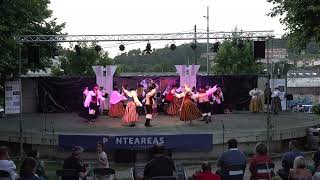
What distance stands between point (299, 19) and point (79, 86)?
1345 centimetres

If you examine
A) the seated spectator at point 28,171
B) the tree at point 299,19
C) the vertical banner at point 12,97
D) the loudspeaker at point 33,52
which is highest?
the tree at point 299,19

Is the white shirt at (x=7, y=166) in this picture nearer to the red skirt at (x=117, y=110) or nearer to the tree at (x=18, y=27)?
the tree at (x=18, y=27)

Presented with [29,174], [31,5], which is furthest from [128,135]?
[29,174]

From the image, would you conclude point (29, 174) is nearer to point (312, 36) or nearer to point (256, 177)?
point (256, 177)

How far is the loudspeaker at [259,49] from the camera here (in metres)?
21.2

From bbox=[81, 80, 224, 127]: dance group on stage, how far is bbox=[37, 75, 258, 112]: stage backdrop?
0.95 metres

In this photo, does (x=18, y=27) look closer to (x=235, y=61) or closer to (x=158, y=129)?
(x=158, y=129)

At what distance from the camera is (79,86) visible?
29.7 metres

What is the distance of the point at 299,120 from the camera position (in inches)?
954

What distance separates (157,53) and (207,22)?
3844cm

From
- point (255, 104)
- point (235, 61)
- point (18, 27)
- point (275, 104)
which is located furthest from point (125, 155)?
point (235, 61)

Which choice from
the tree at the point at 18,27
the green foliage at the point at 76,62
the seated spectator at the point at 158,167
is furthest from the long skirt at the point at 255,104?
the green foliage at the point at 76,62

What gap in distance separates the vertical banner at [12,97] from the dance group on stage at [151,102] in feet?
9.31

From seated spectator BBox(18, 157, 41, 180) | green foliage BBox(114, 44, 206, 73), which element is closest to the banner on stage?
seated spectator BBox(18, 157, 41, 180)
